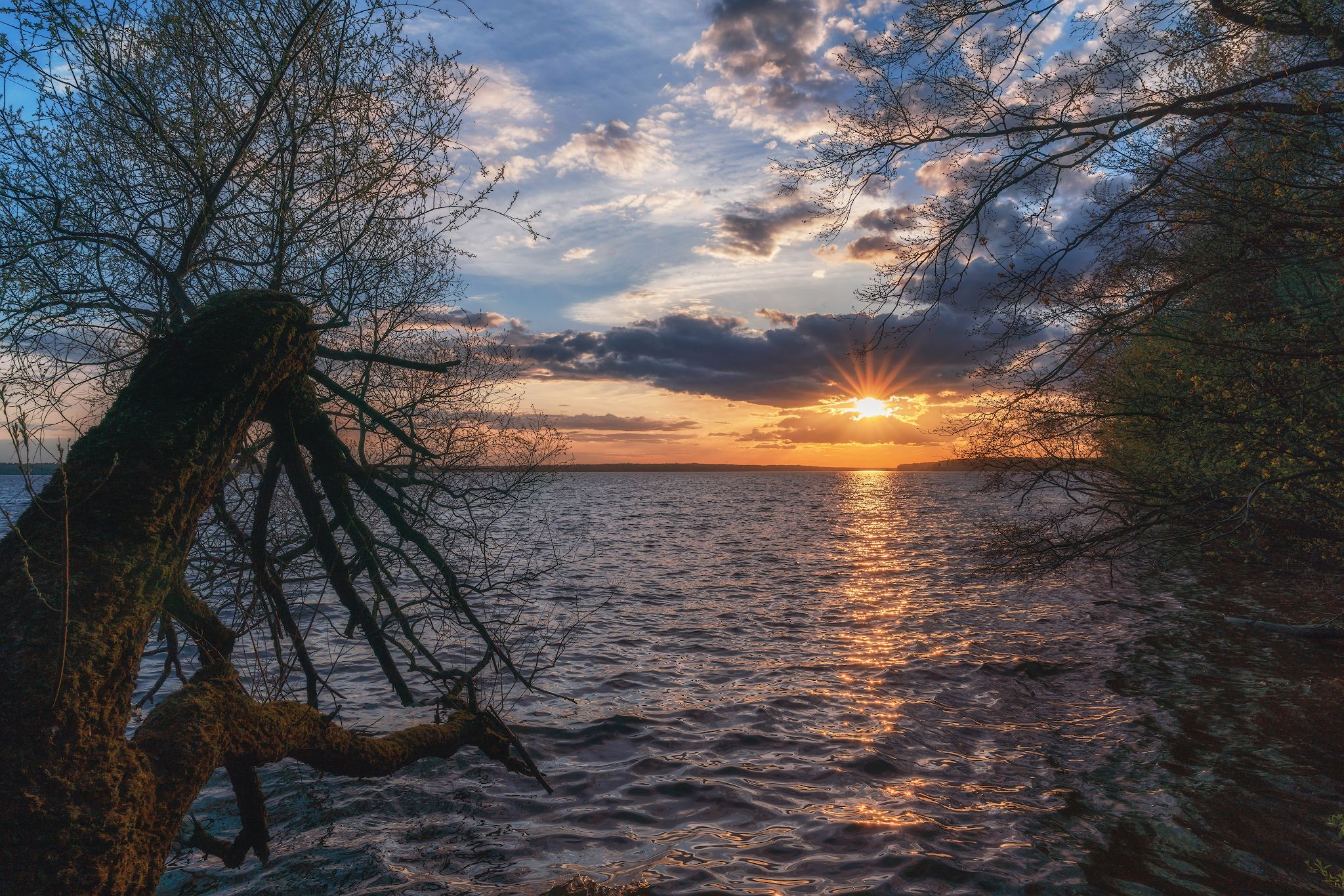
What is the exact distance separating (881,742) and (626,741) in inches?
134

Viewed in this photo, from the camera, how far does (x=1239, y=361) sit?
9570 mm

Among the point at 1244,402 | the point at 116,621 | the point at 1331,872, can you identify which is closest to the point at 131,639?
the point at 116,621

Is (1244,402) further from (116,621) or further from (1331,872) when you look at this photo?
(116,621)

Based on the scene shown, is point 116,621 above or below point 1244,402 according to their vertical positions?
below

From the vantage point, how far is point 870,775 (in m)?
7.95

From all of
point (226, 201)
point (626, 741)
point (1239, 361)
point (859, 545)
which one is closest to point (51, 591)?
point (226, 201)

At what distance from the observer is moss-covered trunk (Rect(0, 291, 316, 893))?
253cm

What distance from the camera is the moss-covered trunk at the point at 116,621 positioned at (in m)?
2.53

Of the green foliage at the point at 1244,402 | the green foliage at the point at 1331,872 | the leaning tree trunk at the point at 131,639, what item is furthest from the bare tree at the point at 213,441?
the green foliage at the point at 1244,402

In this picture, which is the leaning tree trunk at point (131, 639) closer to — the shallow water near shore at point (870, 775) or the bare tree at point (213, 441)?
the bare tree at point (213, 441)

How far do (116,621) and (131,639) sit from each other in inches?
4.4

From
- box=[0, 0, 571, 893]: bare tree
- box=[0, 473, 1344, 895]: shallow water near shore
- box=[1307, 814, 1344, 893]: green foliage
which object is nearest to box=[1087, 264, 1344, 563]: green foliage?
box=[0, 473, 1344, 895]: shallow water near shore

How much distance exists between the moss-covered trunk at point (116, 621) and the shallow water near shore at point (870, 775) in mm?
3656

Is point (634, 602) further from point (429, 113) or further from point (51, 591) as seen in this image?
point (51, 591)
